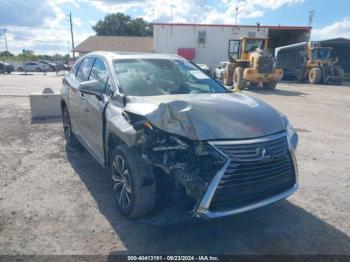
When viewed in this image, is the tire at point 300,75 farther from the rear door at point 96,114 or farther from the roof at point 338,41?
the rear door at point 96,114

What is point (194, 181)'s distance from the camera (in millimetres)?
2449

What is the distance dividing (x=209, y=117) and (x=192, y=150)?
414 mm

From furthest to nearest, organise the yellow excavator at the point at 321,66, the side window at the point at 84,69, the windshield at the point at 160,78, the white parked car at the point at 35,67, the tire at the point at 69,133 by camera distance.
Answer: the white parked car at the point at 35,67 < the yellow excavator at the point at 321,66 < the tire at the point at 69,133 < the side window at the point at 84,69 < the windshield at the point at 160,78

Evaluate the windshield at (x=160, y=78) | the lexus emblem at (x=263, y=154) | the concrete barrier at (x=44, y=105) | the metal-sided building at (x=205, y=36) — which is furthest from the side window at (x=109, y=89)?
the metal-sided building at (x=205, y=36)

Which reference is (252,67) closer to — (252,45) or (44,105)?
(252,45)

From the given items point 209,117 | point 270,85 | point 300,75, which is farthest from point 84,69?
point 300,75

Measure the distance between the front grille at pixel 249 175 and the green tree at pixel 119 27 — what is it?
69794 mm

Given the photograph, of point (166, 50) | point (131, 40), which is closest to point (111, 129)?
point (166, 50)

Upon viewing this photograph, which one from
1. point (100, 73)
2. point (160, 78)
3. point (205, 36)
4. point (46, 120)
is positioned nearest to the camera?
point (160, 78)

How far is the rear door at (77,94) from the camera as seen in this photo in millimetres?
4520

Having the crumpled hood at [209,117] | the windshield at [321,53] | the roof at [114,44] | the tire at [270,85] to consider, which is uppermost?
the roof at [114,44]

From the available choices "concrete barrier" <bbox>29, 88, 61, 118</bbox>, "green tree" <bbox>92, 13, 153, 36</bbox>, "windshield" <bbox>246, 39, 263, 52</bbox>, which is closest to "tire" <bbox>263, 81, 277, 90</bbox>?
"windshield" <bbox>246, 39, 263, 52</bbox>

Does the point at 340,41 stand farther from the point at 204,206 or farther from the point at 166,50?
the point at 204,206

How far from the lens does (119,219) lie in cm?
326
